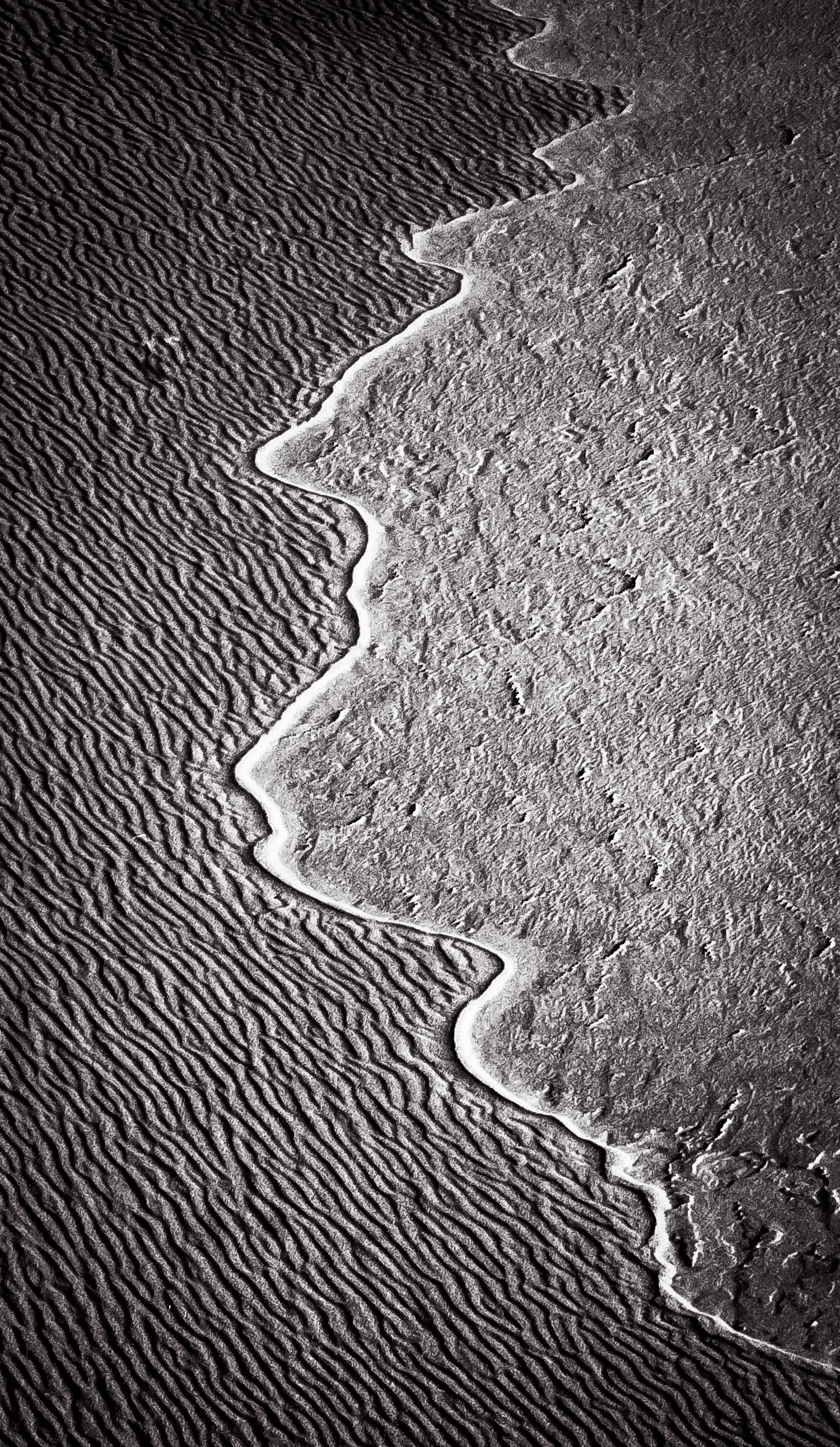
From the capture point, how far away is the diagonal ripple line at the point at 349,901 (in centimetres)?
157

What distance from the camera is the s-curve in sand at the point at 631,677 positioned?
1675 mm

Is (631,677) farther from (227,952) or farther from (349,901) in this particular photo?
(227,952)

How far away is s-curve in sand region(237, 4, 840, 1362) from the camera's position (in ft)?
5.49

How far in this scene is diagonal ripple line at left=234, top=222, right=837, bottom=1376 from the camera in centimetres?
157

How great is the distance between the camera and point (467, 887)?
1833 mm

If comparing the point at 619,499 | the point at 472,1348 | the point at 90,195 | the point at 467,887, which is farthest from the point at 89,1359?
the point at 90,195

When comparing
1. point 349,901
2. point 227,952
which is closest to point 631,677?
point 349,901

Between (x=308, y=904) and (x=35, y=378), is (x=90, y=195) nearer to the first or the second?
(x=35, y=378)

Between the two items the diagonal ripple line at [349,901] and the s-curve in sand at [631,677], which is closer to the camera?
the diagonal ripple line at [349,901]

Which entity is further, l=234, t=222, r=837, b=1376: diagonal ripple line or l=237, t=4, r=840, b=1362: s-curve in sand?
l=237, t=4, r=840, b=1362: s-curve in sand

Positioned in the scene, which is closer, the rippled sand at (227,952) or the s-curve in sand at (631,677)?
the rippled sand at (227,952)

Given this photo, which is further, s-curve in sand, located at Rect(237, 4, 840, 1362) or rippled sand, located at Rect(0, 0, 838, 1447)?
s-curve in sand, located at Rect(237, 4, 840, 1362)

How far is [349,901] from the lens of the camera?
1.82m

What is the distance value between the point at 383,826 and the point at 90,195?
1500mm
